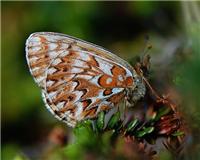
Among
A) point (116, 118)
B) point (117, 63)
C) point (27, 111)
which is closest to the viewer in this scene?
point (116, 118)

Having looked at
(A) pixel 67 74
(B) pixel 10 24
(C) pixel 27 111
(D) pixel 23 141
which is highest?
(A) pixel 67 74

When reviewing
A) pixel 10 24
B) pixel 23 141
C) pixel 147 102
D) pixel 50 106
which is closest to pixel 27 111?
pixel 23 141

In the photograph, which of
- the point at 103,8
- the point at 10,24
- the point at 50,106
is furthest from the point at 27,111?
the point at 50,106

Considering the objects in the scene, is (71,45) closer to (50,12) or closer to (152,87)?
(152,87)

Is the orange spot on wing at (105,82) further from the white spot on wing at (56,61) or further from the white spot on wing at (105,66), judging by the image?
the white spot on wing at (56,61)

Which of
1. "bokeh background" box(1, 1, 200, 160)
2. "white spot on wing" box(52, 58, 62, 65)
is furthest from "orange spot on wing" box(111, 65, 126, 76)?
"bokeh background" box(1, 1, 200, 160)

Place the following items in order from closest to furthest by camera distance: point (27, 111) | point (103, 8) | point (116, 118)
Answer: point (116, 118), point (27, 111), point (103, 8)

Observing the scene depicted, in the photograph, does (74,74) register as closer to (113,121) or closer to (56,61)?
(56,61)

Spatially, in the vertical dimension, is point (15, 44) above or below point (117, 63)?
below

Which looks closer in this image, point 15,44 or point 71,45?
point 71,45
